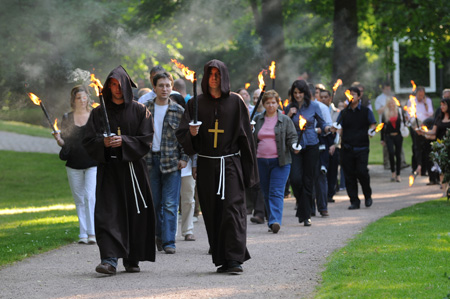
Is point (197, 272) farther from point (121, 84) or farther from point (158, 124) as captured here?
point (158, 124)

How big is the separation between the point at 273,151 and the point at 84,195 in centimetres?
264

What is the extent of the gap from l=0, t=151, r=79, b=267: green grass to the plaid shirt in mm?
1904

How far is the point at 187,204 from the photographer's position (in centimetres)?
1192

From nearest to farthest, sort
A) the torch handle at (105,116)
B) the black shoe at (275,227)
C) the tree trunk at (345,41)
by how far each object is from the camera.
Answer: the torch handle at (105,116) → the black shoe at (275,227) → the tree trunk at (345,41)

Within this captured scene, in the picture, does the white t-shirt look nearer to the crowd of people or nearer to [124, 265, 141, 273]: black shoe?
the crowd of people

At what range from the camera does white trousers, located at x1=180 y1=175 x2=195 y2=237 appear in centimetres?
1189

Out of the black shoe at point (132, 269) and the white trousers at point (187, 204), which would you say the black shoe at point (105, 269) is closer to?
the black shoe at point (132, 269)

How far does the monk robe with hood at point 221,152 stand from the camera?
29.3ft

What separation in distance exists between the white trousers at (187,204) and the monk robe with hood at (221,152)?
278 centimetres

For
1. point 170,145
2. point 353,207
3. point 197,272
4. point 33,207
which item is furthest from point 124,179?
point 33,207

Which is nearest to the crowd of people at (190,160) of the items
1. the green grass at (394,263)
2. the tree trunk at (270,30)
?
the green grass at (394,263)

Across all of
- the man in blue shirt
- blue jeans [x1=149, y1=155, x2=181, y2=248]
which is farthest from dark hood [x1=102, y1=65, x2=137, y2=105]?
the man in blue shirt

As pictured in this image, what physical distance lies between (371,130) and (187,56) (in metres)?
18.5

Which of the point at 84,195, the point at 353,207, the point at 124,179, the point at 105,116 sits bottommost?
the point at 353,207
